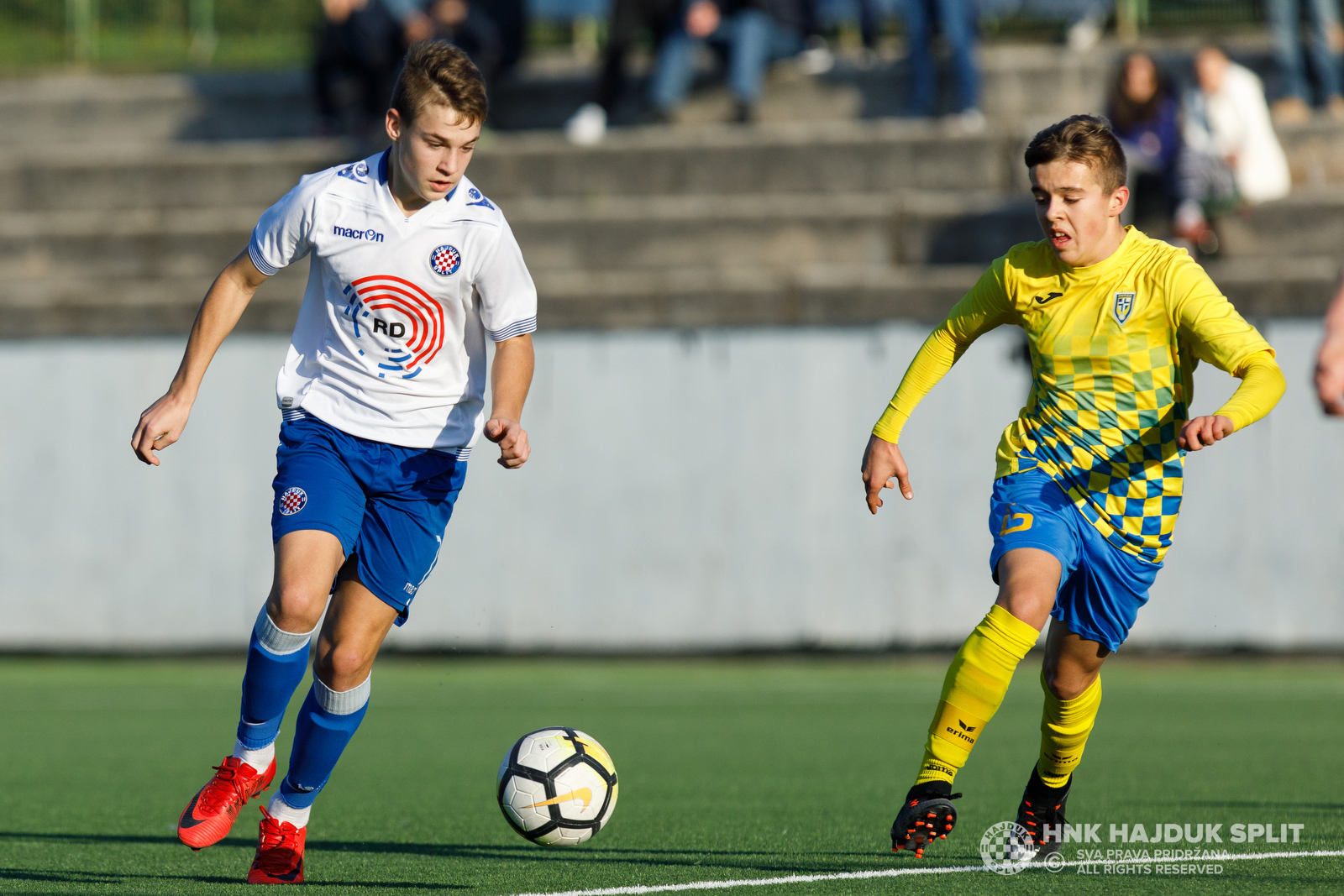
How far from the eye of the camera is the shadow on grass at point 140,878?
457 centimetres

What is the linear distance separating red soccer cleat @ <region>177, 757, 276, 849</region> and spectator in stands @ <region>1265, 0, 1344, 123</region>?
13.0 meters

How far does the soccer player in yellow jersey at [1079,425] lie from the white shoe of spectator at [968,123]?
1060cm

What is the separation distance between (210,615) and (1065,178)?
9.31 metres

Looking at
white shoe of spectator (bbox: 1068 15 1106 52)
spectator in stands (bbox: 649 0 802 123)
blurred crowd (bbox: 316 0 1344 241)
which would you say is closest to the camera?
blurred crowd (bbox: 316 0 1344 241)

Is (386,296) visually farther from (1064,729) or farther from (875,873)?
(1064,729)

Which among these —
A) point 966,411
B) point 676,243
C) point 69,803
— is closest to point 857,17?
point 676,243

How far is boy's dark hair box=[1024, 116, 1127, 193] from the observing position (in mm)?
4586

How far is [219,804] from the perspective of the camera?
4590 millimetres

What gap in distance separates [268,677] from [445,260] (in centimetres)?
123

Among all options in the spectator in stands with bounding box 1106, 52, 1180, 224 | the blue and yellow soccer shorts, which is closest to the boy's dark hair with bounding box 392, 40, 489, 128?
the blue and yellow soccer shorts

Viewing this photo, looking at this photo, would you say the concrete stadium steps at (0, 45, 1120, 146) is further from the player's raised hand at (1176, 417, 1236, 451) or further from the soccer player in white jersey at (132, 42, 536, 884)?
the player's raised hand at (1176, 417, 1236, 451)

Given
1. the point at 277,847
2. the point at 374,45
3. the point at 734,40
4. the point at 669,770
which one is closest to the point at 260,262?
the point at 277,847

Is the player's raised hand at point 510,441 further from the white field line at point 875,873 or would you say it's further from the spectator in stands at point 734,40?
the spectator in stands at point 734,40

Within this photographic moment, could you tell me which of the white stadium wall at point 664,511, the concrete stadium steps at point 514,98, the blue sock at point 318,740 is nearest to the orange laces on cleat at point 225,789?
the blue sock at point 318,740
